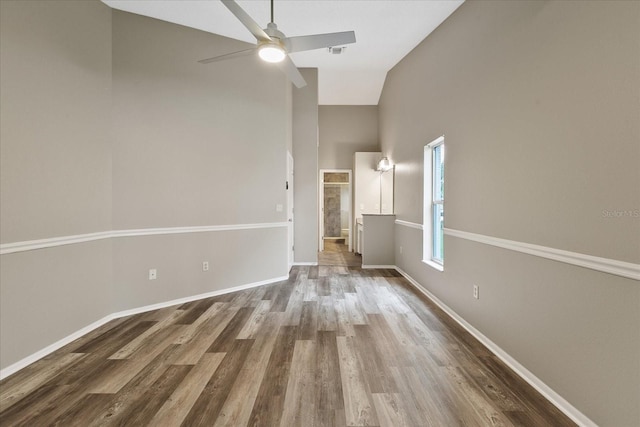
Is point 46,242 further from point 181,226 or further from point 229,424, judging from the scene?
point 229,424

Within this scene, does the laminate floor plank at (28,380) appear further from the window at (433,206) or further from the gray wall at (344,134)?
the gray wall at (344,134)

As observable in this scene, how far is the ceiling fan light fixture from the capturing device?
2.34m

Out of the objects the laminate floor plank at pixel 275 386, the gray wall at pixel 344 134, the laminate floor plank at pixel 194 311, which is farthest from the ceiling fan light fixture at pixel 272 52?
the gray wall at pixel 344 134

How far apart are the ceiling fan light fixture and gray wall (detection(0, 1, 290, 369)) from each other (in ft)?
5.31

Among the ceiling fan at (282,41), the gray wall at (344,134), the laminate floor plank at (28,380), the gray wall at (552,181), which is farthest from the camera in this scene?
the gray wall at (344,134)

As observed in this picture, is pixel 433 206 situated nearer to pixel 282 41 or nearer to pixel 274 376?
pixel 282 41

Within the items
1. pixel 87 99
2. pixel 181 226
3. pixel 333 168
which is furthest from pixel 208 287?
pixel 333 168

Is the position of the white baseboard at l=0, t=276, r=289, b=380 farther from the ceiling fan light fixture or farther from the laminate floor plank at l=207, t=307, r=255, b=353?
the ceiling fan light fixture

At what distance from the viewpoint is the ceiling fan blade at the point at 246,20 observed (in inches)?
76.7

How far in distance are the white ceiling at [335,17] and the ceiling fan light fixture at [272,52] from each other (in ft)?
4.26

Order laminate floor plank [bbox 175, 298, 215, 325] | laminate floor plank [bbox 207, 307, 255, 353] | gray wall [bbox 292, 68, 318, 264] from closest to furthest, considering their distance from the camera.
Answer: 1. laminate floor plank [bbox 207, 307, 255, 353]
2. laminate floor plank [bbox 175, 298, 215, 325]
3. gray wall [bbox 292, 68, 318, 264]

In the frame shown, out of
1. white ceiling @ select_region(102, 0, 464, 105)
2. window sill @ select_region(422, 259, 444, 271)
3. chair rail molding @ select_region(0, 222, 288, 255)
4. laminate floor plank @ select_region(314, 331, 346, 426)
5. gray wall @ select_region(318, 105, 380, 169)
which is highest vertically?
white ceiling @ select_region(102, 0, 464, 105)

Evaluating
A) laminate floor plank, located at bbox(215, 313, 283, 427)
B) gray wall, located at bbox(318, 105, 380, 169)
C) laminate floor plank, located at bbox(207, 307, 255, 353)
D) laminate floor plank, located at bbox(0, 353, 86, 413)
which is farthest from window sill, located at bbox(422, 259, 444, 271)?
gray wall, located at bbox(318, 105, 380, 169)

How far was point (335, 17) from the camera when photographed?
360 cm
